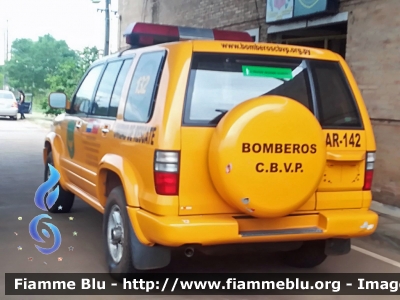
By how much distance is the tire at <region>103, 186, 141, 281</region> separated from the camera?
4.63m

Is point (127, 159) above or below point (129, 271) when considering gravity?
above

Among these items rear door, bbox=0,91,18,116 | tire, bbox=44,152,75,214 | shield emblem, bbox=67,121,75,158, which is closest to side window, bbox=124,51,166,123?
shield emblem, bbox=67,121,75,158

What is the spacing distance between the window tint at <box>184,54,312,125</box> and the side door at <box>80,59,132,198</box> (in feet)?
3.81

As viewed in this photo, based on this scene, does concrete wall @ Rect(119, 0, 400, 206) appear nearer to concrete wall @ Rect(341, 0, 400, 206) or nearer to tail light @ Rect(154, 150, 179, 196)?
concrete wall @ Rect(341, 0, 400, 206)

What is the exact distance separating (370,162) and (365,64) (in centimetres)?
501

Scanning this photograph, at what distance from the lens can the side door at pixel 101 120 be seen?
5.39 meters

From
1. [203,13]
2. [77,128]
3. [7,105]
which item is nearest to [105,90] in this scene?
[77,128]

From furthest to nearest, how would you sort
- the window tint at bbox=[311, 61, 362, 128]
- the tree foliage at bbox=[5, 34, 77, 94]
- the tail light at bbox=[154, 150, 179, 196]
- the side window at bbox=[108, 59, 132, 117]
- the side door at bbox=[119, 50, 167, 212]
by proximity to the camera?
the tree foliage at bbox=[5, 34, 77, 94], the side window at bbox=[108, 59, 132, 117], the window tint at bbox=[311, 61, 362, 128], the side door at bbox=[119, 50, 167, 212], the tail light at bbox=[154, 150, 179, 196]

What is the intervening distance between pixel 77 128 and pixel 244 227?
2.77m

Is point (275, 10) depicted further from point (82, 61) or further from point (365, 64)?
point (82, 61)

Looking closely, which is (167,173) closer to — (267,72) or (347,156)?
(267,72)

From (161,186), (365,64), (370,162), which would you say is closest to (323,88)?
(370,162)

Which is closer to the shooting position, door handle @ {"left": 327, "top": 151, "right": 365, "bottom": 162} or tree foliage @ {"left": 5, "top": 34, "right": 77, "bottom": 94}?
door handle @ {"left": 327, "top": 151, "right": 365, "bottom": 162}

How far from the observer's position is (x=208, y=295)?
4742mm
